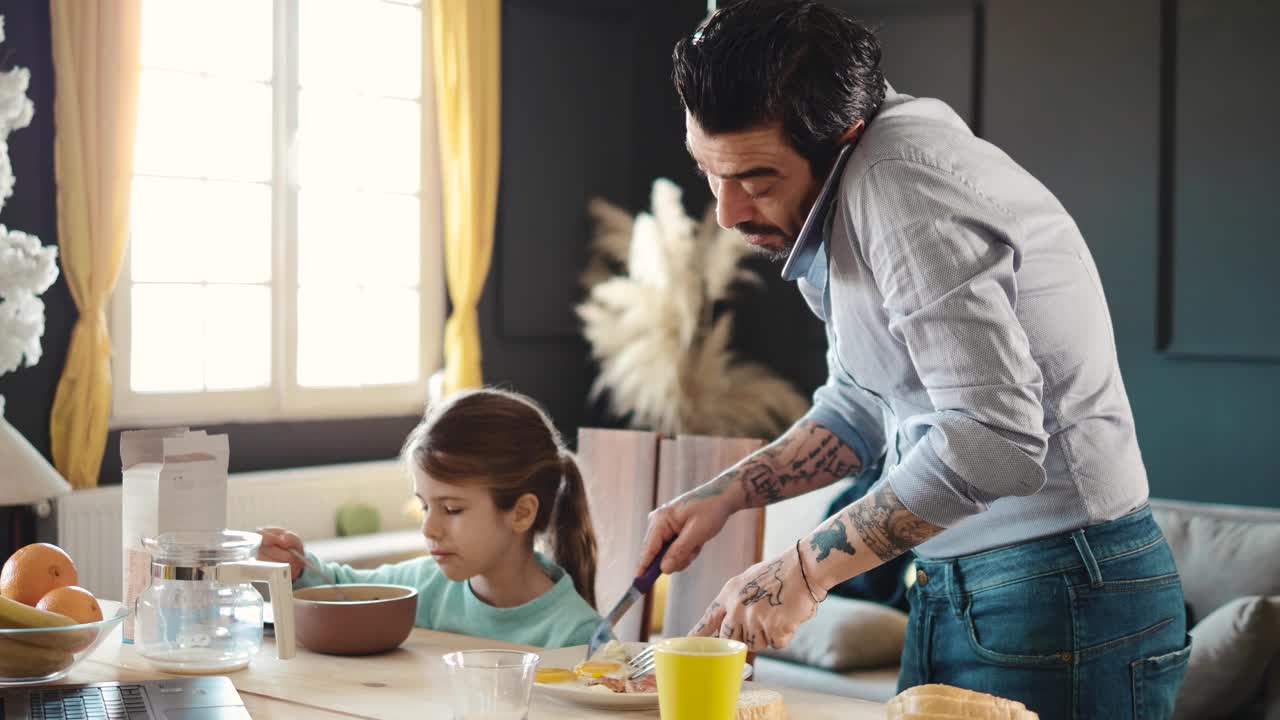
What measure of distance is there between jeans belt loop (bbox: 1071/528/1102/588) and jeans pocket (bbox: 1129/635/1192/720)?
11 cm

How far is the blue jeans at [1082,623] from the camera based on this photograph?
145 cm

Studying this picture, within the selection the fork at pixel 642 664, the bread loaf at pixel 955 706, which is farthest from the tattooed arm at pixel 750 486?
the bread loaf at pixel 955 706

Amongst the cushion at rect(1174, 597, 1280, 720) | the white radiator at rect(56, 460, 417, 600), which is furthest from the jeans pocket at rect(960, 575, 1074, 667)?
the white radiator at rect(56, 460, 417, 600)

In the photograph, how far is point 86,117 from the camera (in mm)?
3918

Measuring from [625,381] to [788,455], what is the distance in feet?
10.8

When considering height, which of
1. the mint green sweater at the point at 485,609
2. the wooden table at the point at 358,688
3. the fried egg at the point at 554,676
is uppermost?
the fried egg at the point at 554,676

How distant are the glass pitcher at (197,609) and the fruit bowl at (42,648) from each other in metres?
0.09

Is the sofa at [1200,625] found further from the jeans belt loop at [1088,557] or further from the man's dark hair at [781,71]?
the man's dark hair at [781,71]

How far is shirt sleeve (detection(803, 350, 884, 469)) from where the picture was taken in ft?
5.90

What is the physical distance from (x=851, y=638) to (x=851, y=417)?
5.46 feet

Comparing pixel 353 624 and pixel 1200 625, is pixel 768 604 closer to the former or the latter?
pixel 353 624

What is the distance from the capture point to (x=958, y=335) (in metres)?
1.28

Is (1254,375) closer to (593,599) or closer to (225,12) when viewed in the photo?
(593,599)

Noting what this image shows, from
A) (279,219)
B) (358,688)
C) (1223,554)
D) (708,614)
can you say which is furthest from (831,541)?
(279,219)
